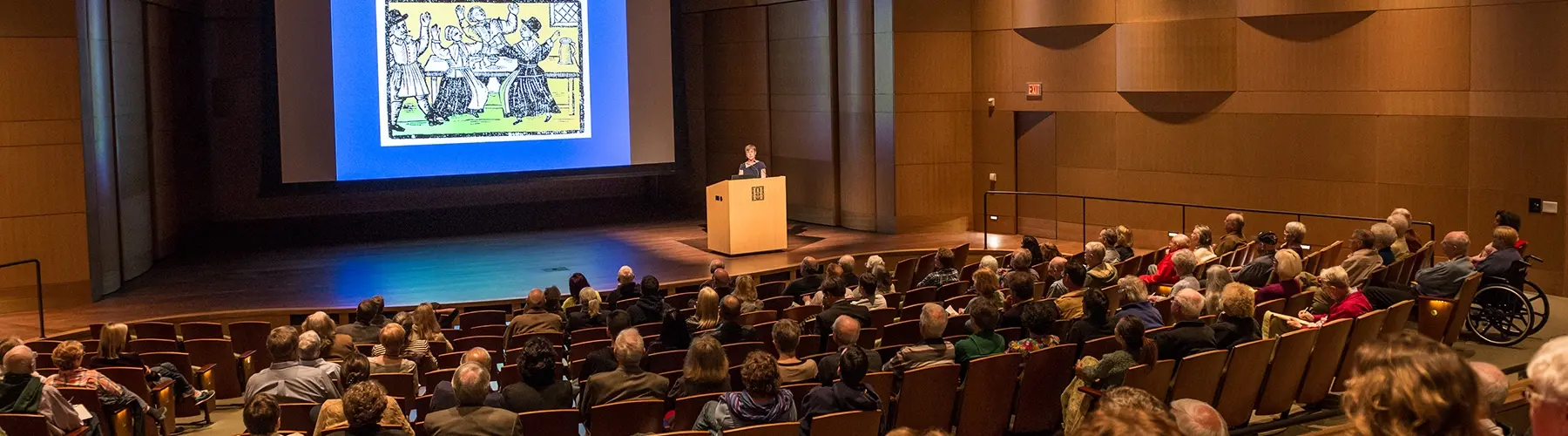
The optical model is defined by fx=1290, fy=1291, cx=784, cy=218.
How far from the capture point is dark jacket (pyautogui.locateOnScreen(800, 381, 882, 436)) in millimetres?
4961

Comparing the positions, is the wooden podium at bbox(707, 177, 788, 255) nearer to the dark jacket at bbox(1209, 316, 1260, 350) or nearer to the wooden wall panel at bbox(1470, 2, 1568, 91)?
the wooden wall panel at bbox(1470, 2, 1568, 91)

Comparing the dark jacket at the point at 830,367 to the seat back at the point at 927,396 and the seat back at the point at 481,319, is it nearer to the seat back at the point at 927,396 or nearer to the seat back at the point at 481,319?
the seat back at the point at 927,396

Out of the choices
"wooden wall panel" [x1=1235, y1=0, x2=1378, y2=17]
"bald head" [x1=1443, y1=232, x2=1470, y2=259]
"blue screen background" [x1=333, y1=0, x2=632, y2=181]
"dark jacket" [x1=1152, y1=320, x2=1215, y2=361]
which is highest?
"wooden wall panel" [x1=1235, y1=0, x2=1378, y2=17]

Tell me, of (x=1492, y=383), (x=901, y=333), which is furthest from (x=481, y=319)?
(x=1492, y=383)

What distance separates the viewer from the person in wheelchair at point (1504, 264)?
26.4ft

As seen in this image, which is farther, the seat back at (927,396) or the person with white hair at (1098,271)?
the person with white hair at (1098,271)

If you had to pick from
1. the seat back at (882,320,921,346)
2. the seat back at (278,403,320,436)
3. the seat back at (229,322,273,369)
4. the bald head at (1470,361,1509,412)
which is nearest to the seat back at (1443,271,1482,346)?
the seat back at (882,320,921,346)

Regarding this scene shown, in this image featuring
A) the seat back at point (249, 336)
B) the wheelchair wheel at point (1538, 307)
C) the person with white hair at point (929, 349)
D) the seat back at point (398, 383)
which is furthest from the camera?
the seat back at point (249, 336)

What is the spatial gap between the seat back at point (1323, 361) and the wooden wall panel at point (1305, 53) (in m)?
6.17

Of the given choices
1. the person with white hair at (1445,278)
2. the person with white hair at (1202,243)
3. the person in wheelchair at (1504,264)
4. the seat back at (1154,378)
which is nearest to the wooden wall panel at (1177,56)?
the person with white hair at (1202,243)

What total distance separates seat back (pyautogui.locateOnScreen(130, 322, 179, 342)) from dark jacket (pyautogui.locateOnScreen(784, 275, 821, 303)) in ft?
13.8

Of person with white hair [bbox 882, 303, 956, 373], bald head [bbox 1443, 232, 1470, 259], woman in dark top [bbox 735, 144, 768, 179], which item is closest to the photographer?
person with white hair [bbox 882, 303, 956, 373]

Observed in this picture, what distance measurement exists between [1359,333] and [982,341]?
2.08 metres

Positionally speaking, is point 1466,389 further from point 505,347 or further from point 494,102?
point 494,102
